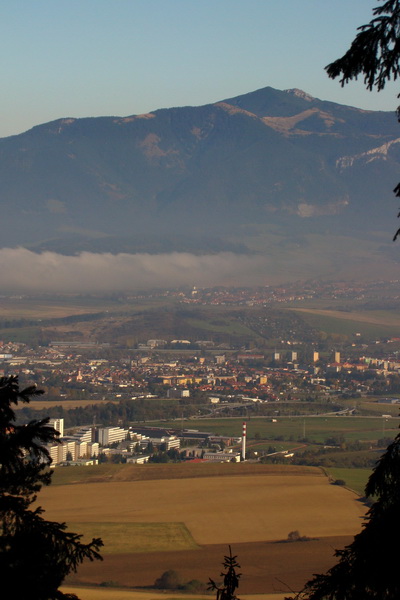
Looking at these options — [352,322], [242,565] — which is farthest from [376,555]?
[352,322]

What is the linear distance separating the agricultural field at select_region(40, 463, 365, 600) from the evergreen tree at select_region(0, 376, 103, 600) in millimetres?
9176

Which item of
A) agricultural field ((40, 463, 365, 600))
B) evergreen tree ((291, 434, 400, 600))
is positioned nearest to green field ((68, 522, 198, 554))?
agricultural field ((40, 463, 365, 600))

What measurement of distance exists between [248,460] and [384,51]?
28654 millimetres

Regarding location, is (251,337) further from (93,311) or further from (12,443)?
(12,443)

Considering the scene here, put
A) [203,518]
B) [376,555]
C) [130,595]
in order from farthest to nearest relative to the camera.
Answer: [203,518]
[130,595]
[376,555]

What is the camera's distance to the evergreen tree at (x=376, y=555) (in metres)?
4.38

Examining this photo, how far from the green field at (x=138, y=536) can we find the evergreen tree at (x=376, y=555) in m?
13.6

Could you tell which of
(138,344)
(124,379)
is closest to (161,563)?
(124,379)

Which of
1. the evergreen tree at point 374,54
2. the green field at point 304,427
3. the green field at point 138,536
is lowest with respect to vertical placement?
the green field at point 304,427

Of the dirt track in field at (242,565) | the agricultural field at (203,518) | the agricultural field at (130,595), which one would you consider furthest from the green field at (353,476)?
the agricultural field at (130,595)

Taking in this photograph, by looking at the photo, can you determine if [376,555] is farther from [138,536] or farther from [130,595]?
[138,536]

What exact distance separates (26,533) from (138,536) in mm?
14729

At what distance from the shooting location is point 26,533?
4.63 meters

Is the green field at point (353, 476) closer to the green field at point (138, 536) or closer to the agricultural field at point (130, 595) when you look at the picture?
the green field at point (138, 536)
